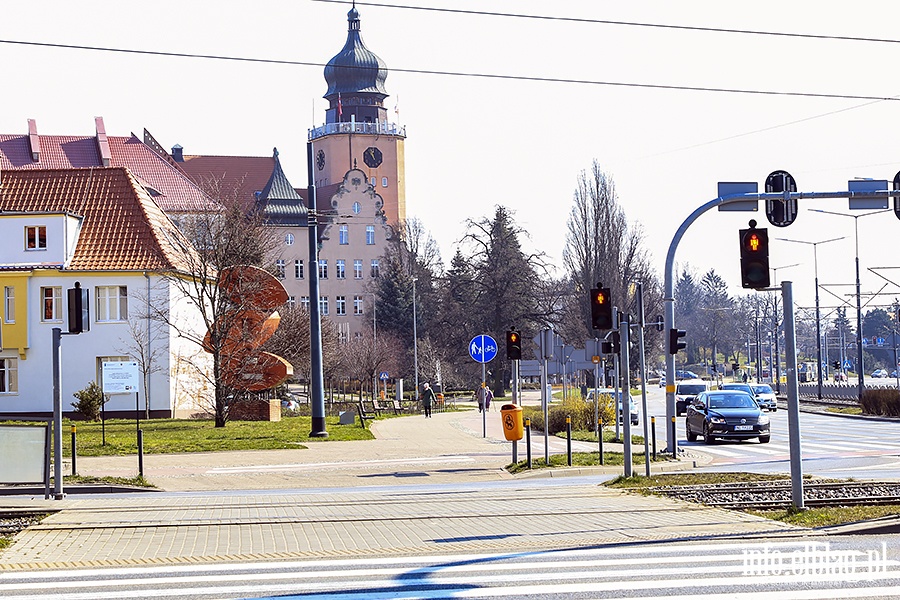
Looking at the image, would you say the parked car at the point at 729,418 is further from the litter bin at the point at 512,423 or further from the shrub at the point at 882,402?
the shrub at the point at 882,402

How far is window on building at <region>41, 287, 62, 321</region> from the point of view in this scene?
51656mm

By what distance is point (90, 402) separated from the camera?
46.9m

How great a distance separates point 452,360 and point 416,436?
43.1m

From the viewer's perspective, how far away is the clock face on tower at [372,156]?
124 meters

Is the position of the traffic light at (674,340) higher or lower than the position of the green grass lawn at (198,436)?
higher

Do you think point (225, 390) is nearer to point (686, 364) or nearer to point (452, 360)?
point (452, 360)

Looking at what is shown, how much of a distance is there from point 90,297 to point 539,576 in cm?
4372

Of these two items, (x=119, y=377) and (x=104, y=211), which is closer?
(x=119, y=377)

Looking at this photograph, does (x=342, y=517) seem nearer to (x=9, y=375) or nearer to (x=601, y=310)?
(x=601, y=310)

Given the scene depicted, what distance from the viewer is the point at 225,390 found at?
4444 cm

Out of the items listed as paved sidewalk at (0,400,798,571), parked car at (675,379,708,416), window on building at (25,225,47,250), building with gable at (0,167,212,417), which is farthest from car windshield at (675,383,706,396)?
paved sidewalk at (0,400,798,571)

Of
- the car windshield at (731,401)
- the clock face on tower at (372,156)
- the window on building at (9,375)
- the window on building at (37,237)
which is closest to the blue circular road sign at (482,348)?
the car windshield at (731,401)

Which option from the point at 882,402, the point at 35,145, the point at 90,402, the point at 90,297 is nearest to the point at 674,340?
the point at 90,402

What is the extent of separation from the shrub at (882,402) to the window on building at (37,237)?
37928 millimetres
